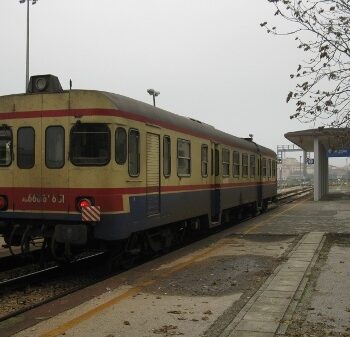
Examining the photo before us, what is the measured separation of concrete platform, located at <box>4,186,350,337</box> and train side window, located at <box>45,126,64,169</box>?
2122 mm

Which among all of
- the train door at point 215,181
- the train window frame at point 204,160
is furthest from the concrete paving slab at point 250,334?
the train door at point 215,181

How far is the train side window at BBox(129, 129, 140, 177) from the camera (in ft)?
28.6

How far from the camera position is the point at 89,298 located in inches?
272

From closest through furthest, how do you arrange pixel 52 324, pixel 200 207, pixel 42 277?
1. pixel 52 324
2. pixel 42 277
3. pixel 200 207

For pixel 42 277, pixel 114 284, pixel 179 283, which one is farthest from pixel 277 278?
pixel 42 277

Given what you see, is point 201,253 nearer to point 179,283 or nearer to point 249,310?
point 179,283

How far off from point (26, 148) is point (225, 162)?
7.60 meters

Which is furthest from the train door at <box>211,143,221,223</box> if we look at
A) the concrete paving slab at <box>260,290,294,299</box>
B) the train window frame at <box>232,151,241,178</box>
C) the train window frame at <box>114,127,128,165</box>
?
the concrete paving slab at <box>260,290,294,299</box>

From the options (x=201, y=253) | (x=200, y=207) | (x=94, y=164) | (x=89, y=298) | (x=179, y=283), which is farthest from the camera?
(x=200, y=207)

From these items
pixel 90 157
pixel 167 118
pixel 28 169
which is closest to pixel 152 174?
pixel 167 118

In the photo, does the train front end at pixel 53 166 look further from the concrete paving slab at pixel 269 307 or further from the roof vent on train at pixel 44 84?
the concrete paving slab at pixel 269 307

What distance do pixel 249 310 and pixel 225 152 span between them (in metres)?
9.61

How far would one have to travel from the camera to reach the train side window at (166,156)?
10219 millimetres

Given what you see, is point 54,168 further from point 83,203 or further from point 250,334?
point 250,334
